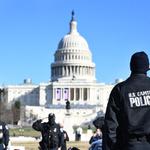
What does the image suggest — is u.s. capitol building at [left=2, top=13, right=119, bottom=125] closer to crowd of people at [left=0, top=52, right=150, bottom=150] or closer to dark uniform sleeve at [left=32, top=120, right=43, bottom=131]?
dark uniform sleeve at [left=32, top=120, right=43, bottom=131]

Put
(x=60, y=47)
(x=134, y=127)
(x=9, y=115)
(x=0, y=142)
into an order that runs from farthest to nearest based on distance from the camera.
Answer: (x=60, y=47)
(x=9, y=115)
(x=0, y=142)
(x=134, y=127)

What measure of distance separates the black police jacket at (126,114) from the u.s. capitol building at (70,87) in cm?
16283

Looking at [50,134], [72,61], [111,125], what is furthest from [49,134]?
[72,61]

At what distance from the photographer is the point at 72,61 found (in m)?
179

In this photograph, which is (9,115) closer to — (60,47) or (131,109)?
(60,47)

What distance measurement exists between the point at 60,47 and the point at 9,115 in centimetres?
4078

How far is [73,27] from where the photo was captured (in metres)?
193

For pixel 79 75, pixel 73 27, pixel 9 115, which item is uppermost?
pixel 73 27

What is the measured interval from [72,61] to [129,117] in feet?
565

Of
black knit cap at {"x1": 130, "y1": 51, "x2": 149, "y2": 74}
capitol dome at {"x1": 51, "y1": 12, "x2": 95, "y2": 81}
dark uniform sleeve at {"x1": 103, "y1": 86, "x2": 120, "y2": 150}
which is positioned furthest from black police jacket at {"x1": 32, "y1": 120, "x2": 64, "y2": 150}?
capitol dome at {"x1": 51, "y1": 12, "x2": 95, "y2": 81}

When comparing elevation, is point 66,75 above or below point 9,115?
above

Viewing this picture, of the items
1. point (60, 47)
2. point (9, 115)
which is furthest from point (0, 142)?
point (60, 47)

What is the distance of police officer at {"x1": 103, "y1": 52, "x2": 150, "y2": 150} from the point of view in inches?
267

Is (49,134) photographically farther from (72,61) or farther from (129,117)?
(72,61)
